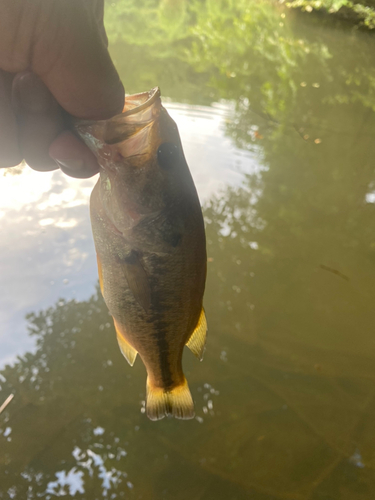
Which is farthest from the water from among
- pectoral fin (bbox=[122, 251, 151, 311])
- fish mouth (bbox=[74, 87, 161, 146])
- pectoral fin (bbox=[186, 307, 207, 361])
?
fish mouth (bbox=[74, 87, 161, 146])

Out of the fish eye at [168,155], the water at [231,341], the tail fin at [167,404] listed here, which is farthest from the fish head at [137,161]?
the water at [231,341]

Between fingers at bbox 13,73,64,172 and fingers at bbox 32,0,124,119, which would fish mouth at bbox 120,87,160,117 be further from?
fingers at bbox 13,73,64,172

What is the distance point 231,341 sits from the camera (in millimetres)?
3504

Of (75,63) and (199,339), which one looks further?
(199,339)

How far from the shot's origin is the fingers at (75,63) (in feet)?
4.01

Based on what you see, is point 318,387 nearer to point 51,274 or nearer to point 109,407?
point 109,407

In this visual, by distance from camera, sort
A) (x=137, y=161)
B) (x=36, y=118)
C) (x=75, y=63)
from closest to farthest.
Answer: (x=75, y=63) < (x=137, y=161) < (x=36, y=118)

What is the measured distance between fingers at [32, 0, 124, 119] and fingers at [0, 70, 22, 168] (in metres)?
0.22

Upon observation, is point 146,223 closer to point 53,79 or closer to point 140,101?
point 140,101

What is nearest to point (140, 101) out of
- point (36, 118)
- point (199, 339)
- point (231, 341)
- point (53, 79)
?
point (53, 79)

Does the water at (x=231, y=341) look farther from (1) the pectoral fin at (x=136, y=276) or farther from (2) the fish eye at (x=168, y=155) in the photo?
(2) the fish eye at (x=168, y=155)

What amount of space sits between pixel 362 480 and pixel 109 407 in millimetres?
2032

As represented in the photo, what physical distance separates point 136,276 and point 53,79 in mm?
797

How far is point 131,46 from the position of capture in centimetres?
1001
